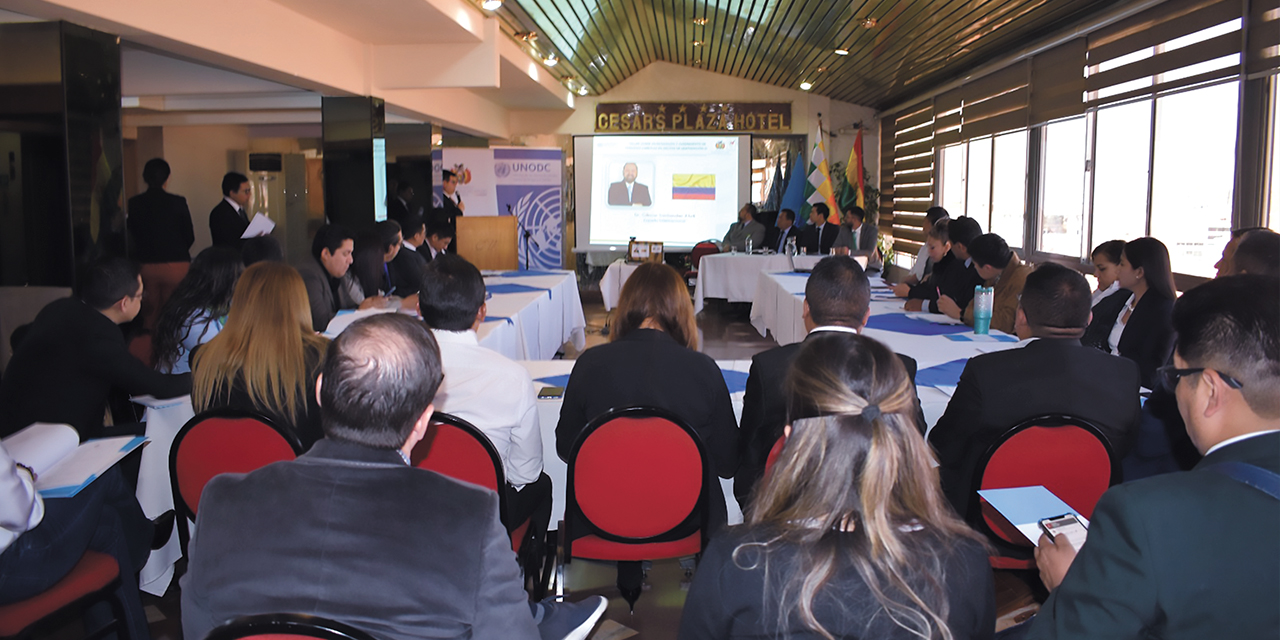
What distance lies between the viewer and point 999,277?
4.12 metres

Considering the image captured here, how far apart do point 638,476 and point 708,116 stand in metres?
11.1

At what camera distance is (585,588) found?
2.68 meters

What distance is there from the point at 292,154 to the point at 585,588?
10.8 m

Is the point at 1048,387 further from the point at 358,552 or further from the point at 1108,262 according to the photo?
the point at 1108,262

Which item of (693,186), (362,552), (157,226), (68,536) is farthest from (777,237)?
(362,552)

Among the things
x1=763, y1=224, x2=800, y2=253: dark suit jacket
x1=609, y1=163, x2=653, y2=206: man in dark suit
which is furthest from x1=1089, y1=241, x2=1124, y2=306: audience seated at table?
x1=609, y1=163, x2=653, y2=206: man in dark suit

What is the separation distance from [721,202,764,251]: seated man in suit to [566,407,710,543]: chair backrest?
7705 mm

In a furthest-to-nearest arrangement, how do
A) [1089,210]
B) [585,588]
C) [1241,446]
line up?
[1089,210]
[585,588]
[1241,446]

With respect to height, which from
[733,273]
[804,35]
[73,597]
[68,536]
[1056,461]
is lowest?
[73,597]

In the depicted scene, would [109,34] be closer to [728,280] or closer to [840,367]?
[840,367]

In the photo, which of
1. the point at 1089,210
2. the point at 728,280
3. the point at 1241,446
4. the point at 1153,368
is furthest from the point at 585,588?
the point at 728,280

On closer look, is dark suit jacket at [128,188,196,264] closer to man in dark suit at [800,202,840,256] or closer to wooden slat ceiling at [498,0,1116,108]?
wooden slat ceiling at [498,0,1116,108]

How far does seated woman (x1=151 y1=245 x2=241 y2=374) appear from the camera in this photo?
9.30ft

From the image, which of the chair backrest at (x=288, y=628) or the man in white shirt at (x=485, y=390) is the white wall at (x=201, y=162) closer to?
the man in white shirt at (x=485, y=390)
